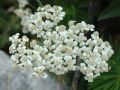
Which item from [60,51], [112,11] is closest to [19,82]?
[60,51]

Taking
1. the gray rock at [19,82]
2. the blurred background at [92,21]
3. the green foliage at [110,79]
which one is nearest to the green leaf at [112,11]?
the blurred background at [92,21]

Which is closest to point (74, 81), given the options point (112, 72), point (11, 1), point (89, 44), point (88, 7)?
point (112, 72)

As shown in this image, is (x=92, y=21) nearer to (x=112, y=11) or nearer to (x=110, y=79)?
(x=112, y=11)

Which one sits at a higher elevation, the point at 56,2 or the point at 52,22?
the point at 56,2

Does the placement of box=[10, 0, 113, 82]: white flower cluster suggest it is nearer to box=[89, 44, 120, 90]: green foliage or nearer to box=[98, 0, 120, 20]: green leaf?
box=[89, 44, 120, 90]: green foliage

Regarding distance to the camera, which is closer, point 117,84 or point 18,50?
point 18,50

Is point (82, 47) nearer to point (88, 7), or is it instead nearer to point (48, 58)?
point (48, 58)

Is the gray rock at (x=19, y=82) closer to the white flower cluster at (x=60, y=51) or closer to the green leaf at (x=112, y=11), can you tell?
the white flower cluster at (x=60, y=51)
